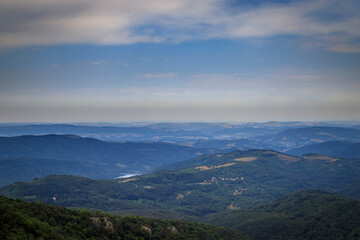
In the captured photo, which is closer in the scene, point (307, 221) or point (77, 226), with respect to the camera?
point (77, 226)

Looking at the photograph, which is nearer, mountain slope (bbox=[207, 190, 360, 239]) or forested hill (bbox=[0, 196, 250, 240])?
forested hill (bbox=[0, 196, 250, 240])

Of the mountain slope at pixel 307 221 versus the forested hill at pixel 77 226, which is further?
the mountain slope at pixel 307 221

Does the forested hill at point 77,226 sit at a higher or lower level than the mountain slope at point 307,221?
higher

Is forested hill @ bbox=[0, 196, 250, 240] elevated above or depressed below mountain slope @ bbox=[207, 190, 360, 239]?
above

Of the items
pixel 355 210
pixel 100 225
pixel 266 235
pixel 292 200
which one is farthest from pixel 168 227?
pixel 292 200
